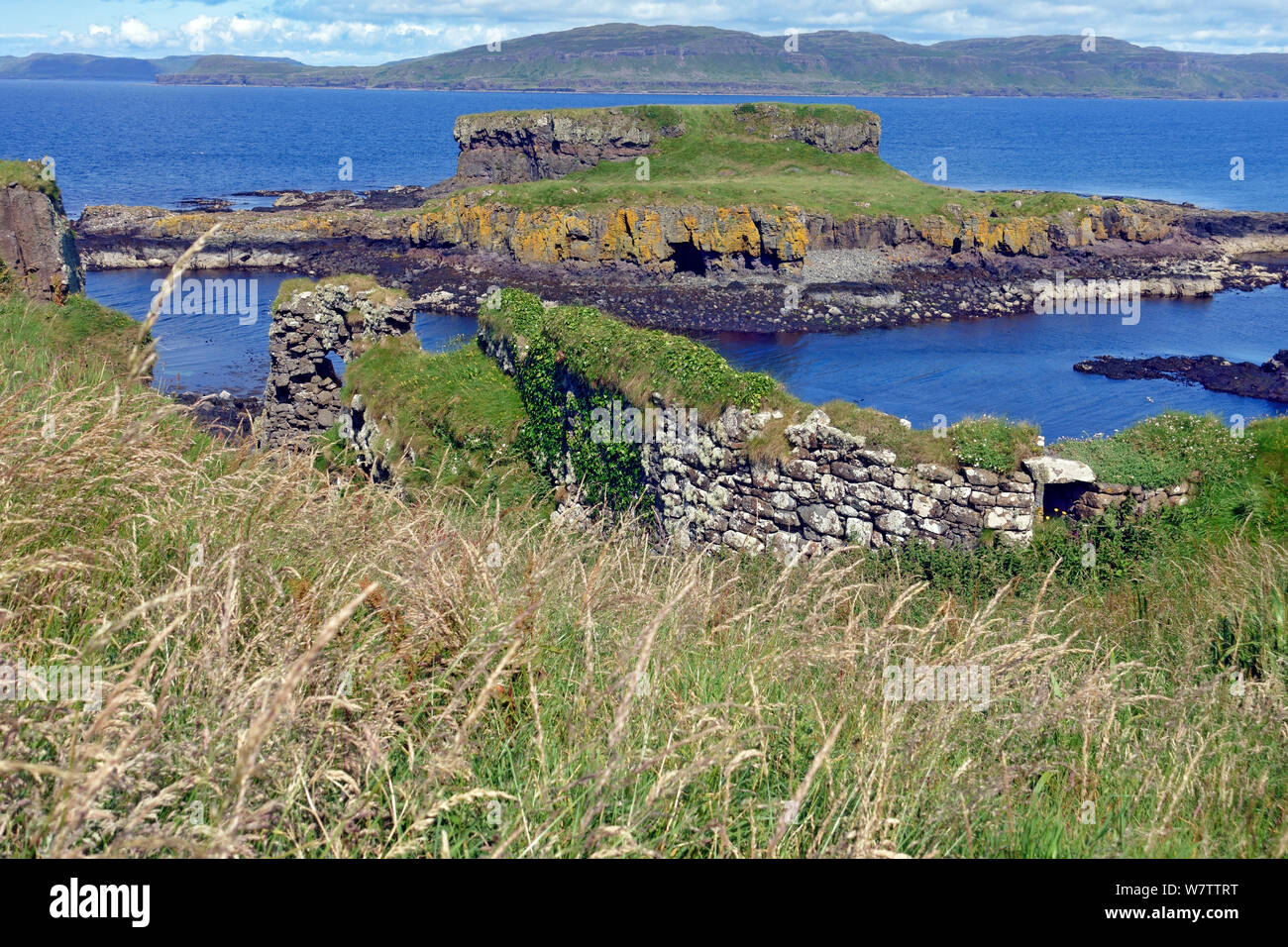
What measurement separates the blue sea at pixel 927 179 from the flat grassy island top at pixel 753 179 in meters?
14.0

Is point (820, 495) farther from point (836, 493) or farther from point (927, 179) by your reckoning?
point (927, 179)

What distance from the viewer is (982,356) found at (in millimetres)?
45188

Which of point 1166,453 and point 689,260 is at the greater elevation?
point 689,260

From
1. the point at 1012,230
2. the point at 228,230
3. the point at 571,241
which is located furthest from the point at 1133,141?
the point at 228,230

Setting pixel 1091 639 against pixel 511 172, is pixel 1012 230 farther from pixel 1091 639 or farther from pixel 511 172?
pixel 1091 639

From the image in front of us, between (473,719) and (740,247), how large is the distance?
5852 cm

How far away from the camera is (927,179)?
370 feet

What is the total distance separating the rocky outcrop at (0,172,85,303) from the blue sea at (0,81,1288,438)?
11.5 m

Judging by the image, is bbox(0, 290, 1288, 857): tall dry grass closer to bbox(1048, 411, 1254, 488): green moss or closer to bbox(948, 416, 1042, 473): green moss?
bbox(948, 416, 1042, 473): green moss

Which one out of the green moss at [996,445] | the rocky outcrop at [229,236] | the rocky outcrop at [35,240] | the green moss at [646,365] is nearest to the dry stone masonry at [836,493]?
the green moss at [996,445]

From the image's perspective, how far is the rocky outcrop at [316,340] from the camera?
21.2m

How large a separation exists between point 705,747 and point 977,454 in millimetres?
9238

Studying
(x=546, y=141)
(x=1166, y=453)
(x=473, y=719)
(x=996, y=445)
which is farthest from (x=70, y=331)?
(x=546, y=141)

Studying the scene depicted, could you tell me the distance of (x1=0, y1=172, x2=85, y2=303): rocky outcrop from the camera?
20000mm
